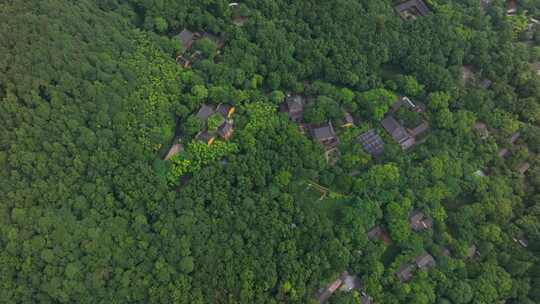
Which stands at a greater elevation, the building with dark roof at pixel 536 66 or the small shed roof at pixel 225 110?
the building with dark roof at pixel 536 66

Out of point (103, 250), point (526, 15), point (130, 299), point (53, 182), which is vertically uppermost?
point (526, 15)

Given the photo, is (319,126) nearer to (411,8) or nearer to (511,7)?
(411,8)

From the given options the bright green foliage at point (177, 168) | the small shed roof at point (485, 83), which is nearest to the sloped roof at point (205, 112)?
the bright green foliage at point (177, 168)

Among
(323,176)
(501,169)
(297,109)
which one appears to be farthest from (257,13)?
(501,169)

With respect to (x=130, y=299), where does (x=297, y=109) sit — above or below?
above

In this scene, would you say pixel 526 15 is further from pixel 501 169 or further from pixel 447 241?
pixel 447 241

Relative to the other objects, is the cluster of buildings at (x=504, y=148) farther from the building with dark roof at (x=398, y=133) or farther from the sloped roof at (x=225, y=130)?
the sloped roof at (x=225, y=130)
